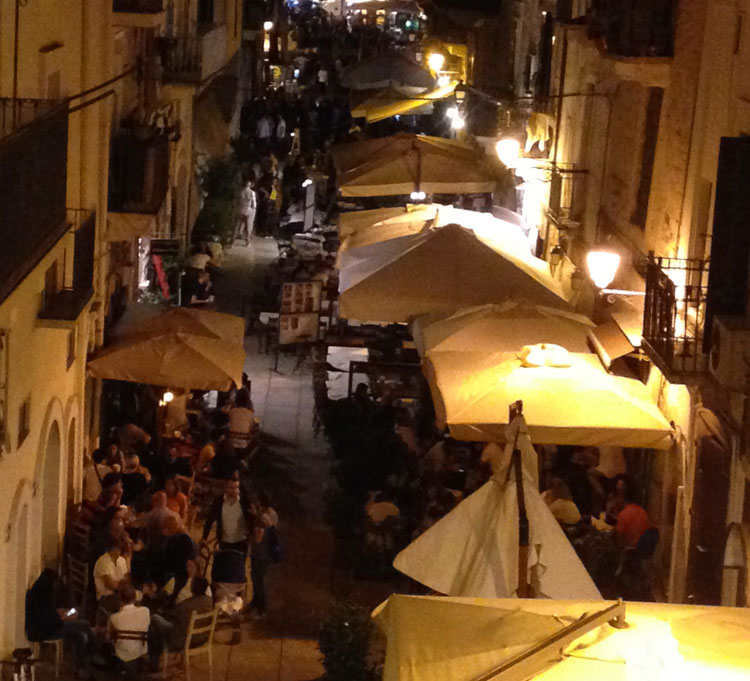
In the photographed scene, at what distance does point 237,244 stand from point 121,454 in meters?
16.1

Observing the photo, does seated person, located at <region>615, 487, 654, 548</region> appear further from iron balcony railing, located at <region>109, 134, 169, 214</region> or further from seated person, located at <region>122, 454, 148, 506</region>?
iron balcony railing, located at <region>109, 134, 169, 214</region>

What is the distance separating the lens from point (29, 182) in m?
10.7

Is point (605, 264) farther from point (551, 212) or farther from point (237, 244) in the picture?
point (237, 244)

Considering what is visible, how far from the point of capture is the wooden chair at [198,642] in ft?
42.4

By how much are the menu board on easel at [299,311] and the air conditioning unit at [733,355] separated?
35.9ft

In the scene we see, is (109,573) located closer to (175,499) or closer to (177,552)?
(177,552)

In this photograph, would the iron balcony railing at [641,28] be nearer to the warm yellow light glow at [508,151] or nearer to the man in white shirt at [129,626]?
the warm yellow light glow at [508,151]

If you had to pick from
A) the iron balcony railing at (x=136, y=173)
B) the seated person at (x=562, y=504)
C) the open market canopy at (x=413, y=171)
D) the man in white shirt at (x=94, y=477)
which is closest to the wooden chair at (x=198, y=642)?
the man in white shirt at (x=94, y=477)

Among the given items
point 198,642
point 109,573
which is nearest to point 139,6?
point 109,573

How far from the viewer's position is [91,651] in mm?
12875

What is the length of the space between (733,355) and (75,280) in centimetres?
605

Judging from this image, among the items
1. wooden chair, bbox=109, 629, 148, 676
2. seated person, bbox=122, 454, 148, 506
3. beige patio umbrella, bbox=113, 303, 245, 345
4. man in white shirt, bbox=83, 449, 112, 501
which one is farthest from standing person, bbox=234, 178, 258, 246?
wooden chair, bbox=109, 629, 148, 676

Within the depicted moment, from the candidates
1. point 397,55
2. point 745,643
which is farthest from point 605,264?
point 397,55

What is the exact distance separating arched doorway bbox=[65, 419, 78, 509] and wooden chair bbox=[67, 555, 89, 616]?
4.04 ft
